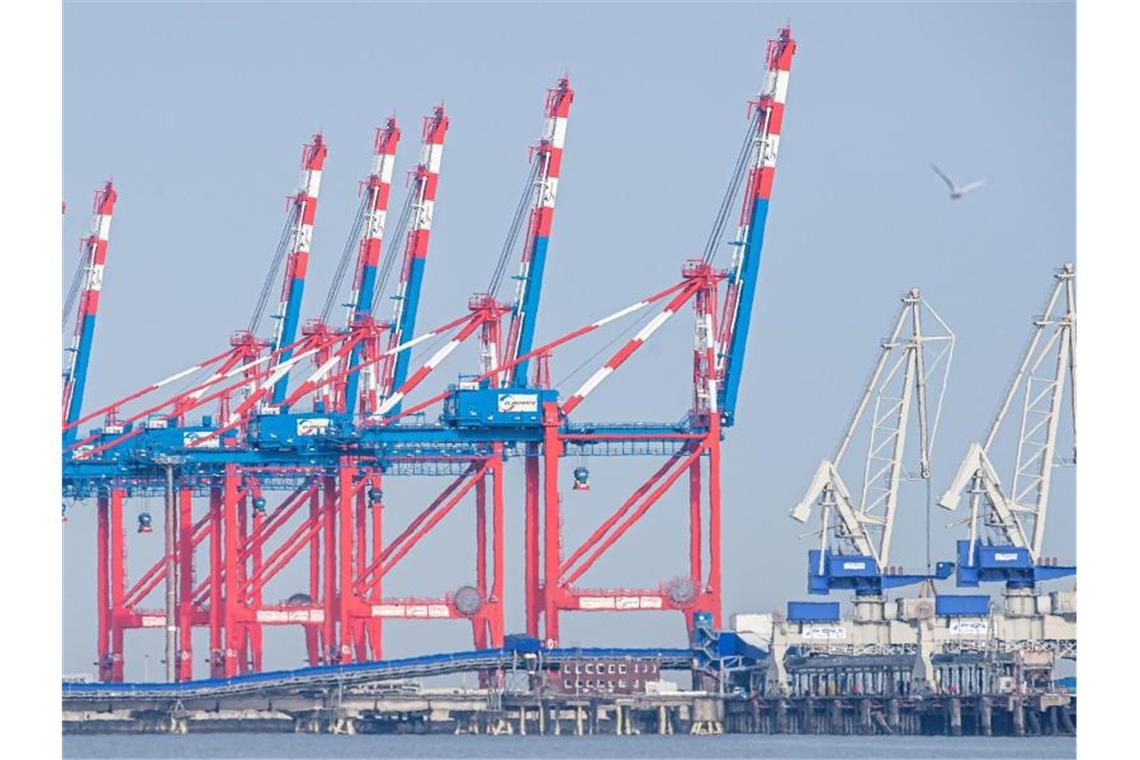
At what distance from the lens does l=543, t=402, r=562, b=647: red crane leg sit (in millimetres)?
110062

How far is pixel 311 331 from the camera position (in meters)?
124

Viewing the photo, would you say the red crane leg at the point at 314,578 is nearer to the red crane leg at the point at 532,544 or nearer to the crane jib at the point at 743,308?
the red crane leg at the point at 532,544

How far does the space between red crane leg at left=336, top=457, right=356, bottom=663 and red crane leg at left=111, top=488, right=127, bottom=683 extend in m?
16.2

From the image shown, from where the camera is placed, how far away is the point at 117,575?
440 ft

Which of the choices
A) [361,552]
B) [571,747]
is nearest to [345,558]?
[361,552]

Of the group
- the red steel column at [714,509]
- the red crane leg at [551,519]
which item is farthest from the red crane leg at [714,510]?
the red crane leg at [551,519]

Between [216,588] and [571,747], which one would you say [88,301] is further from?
[571,747]

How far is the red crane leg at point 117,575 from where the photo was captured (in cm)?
13288

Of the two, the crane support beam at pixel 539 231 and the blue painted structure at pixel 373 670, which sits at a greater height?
the crane support beam at pixel 539 231

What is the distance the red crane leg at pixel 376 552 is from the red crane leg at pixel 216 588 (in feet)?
17.7

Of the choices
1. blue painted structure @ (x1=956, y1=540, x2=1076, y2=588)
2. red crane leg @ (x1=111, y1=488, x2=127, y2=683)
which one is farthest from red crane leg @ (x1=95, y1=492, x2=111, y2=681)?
blue painted structure @ (x1=956, y1=540, x2=1076, y2=588)
